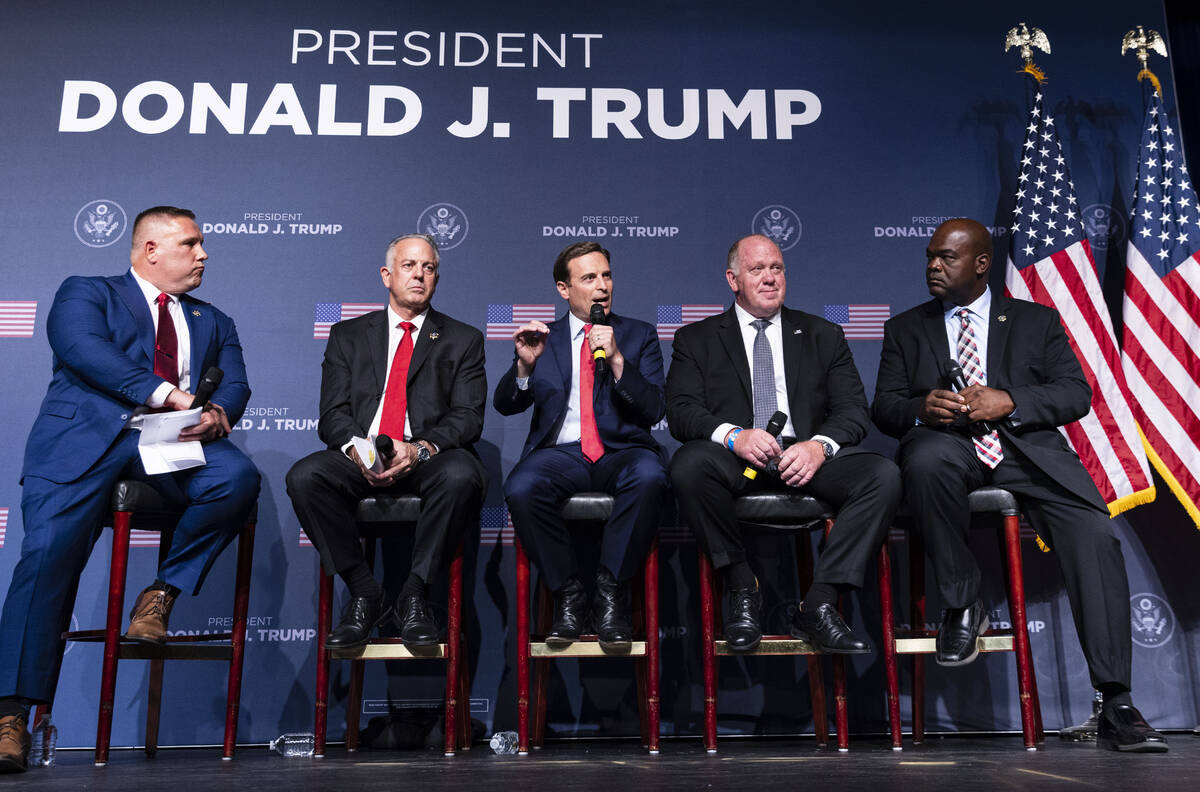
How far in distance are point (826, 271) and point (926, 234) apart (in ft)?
1.50

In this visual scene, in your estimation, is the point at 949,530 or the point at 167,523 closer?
A: the point at 949,530

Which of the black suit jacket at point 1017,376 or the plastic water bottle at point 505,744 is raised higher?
the black suit jacket at point 1017,376

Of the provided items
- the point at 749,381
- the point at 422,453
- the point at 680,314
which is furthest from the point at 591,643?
the point at 680,314

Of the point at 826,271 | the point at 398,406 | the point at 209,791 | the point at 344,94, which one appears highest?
the point at 344,94

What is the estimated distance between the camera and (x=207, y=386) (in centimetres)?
296

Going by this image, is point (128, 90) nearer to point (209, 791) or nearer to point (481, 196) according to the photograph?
point (481, 196)

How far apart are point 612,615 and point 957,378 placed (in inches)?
52.4

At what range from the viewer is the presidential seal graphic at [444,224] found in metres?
3.96

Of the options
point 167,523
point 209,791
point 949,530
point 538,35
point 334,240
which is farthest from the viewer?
point 538,35

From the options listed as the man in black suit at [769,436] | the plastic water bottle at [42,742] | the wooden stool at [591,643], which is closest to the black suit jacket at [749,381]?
the man in black suit at [769,436]

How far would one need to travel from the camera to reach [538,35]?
13.9 feet

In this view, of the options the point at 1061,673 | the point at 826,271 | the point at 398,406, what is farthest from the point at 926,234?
the point at 398,406

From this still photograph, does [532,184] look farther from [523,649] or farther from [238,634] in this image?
[238,634]

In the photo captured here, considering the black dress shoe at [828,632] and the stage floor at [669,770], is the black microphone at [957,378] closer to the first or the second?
the black dress shoe at [828,632]
